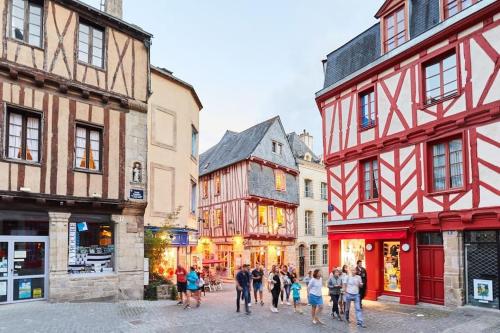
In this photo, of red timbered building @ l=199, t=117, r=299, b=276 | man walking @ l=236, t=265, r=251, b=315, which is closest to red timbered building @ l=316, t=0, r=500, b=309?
man walking @ l=236, t=265, r=251, b=315

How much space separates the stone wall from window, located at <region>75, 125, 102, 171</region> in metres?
9.85

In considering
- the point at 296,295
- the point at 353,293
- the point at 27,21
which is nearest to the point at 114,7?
the point at 27,21

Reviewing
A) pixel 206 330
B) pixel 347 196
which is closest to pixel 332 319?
pixel 206 330

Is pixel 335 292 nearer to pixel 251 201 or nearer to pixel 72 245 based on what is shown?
pixel 72 245

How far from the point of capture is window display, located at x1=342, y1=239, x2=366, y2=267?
15.1 m

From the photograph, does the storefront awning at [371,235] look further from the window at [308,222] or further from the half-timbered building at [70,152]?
the window at [308,222]

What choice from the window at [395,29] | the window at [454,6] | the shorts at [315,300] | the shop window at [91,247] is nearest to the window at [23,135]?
the shop window at [91,247]

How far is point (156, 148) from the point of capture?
15.1m

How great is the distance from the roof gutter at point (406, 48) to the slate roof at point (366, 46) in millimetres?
321

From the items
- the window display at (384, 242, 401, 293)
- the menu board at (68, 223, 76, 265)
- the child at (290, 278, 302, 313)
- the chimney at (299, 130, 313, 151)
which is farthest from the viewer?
the chimney at (299, 130, 313, 151)

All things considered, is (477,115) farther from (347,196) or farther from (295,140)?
(295,140)

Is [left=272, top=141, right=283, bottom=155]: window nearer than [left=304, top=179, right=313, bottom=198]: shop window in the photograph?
Yes

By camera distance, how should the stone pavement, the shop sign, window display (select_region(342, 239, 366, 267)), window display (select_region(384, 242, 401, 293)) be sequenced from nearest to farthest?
the stone pavement, the shop sign, window display (select_region(384, 242, 401, 293)), window display (select_region(342, 239, 366, 267))

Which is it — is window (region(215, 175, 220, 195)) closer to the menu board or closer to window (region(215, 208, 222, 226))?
window (region(215, 208, 222, 226))
